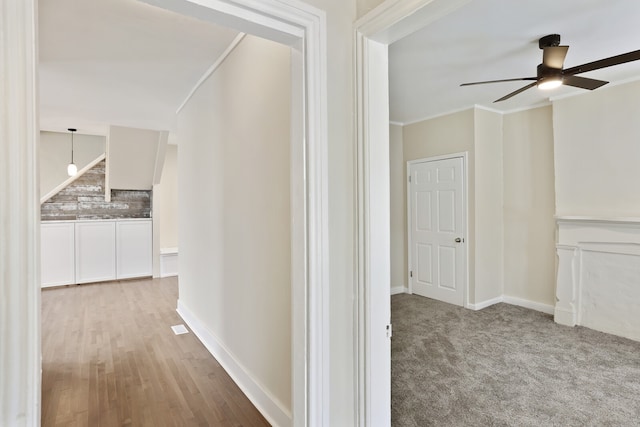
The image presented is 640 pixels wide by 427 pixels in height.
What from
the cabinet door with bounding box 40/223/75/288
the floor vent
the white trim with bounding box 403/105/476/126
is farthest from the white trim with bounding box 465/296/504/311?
the cabinet door with bounding box 40/223/75/288

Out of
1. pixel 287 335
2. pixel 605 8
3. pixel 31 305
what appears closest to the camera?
pixel 31 305

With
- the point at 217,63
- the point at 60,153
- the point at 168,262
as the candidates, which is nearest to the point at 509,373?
the point at 217,63

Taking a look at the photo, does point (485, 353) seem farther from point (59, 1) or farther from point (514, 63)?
point (59, 1)

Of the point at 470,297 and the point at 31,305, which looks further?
the point at 470,297

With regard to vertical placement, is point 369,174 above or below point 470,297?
above

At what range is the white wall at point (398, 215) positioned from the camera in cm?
503

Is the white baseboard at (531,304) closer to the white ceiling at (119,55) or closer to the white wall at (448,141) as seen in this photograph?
the white wall at (448,141)

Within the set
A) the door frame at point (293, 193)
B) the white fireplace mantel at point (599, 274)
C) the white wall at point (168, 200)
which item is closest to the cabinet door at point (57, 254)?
the white wall at point (168, 200)

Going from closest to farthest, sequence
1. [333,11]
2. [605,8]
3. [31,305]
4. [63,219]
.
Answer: [31,305] → [333,11] → [605,8] → [63,219]

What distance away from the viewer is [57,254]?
18.6 ft

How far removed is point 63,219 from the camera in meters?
5.78

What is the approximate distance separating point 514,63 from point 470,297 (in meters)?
2.69

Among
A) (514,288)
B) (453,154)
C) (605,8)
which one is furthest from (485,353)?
(605,8)

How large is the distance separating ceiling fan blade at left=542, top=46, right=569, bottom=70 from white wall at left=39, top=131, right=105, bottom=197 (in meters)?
7.39
